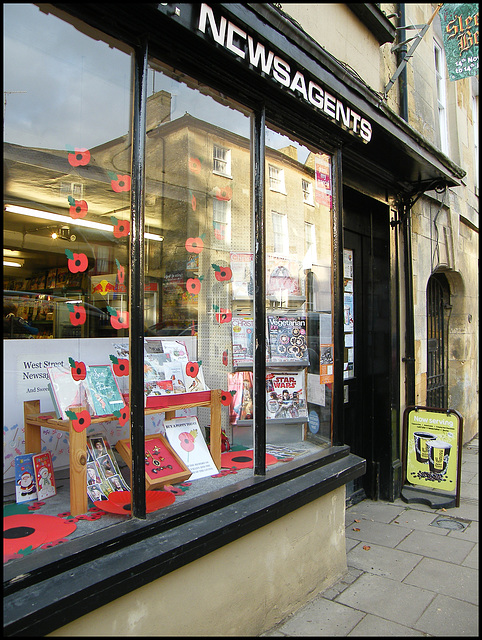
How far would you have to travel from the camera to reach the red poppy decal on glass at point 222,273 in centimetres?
387

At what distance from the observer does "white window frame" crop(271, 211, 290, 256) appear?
12.9 ft

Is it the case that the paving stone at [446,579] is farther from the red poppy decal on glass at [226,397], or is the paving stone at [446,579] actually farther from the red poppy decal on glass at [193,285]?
the red poppy decal on glass at [193,285]

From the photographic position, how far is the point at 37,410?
294 cm

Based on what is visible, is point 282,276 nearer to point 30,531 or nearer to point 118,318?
point 118,318

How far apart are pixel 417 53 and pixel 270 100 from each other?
412 centimetres

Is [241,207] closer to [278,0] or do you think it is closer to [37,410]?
[278,0]

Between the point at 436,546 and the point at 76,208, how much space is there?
426 cm

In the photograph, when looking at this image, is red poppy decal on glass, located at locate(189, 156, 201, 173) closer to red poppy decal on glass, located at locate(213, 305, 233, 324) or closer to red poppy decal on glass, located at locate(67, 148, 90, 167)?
red poppy decal on glass, located at locate(67, 148, 90, 167)

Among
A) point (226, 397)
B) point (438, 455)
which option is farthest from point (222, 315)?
point (438, 455)

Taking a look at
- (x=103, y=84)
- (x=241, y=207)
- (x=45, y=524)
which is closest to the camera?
(x=45, y=524)

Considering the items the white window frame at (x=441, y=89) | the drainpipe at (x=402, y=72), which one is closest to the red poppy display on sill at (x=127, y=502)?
the drainpipe at (x=402, y=72)

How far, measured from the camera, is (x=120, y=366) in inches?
118

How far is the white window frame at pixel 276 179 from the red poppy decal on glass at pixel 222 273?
0.71m

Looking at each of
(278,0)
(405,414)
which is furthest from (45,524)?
(405,414)
